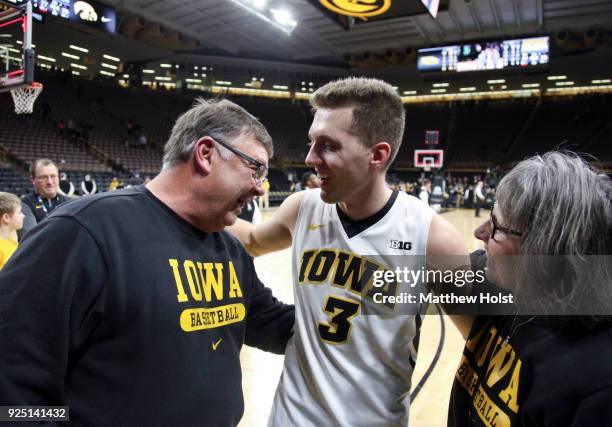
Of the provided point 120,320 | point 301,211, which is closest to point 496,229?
point 301,211

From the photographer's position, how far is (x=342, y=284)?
152 cm

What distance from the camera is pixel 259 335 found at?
5.61ft

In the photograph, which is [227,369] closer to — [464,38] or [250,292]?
[250,292]

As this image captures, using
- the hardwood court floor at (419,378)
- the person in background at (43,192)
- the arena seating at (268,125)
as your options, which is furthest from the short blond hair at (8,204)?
the arena seating at (268,125)

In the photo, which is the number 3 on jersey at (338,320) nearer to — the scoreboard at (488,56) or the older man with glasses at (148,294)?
the older man with glasses at (148,294)

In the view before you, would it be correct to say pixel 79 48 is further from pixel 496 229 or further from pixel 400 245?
pixel 496 229

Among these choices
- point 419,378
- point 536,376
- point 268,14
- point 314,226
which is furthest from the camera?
point 268,14

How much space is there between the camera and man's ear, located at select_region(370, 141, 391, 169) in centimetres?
154

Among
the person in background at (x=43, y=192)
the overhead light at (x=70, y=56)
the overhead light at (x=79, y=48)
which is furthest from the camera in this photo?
the overhead light at (x=70, y=56)

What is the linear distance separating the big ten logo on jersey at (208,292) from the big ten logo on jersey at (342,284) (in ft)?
0.93

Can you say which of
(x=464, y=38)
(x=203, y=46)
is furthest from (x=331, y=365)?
(x=203, y=46)

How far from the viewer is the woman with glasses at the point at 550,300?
2.85 ft

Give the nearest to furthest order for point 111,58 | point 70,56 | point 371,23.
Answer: point 371,23
point 70,56
point 111,58

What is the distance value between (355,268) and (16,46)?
6.34 metres
